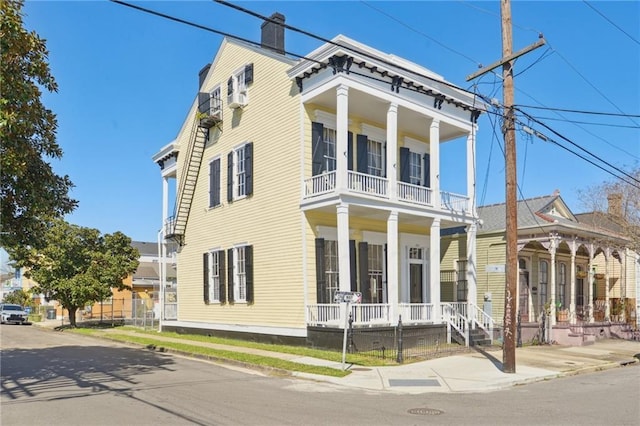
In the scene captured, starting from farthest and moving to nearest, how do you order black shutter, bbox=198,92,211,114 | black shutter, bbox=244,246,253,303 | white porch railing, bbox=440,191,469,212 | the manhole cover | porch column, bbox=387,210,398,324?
1. black shutter, bbox=198,92,211,114
2. white porch railing, bbox=440,191,469,212
3. black shutter, bbox=244,246,253,303
4. porch column, bbox=387,210,398,324
5. the manhole cover

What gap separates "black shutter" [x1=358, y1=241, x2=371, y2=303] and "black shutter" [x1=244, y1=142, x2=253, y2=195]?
15.6 ft

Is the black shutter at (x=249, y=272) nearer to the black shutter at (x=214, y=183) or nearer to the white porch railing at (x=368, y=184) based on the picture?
the black shutter at (x=214, y=183)

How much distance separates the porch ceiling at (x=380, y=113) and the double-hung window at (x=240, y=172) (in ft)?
12.5

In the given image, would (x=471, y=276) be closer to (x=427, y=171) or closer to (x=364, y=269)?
(x=364, y=269)

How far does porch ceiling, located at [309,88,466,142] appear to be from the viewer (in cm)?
1892

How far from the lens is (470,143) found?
22516 millimetres

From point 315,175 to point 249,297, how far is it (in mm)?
5484

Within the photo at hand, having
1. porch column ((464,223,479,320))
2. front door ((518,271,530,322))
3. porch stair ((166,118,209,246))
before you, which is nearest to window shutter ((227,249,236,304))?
porch stair ((166,118,209,246))

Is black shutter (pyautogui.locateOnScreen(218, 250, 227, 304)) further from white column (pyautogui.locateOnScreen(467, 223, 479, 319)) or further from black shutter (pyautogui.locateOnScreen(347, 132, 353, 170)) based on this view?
white column (pyautogui.locateOnScreen(467, 223, 479, 319))

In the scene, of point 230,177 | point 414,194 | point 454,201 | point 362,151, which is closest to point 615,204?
point 454,201

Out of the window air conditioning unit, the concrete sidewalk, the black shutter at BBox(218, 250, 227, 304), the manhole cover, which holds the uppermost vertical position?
the window air conditioning unit

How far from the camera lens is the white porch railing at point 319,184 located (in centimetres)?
1820

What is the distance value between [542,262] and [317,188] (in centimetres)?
1347

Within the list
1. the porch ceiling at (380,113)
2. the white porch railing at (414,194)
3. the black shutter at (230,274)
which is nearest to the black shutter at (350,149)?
the porch ceiling at (380,113)
